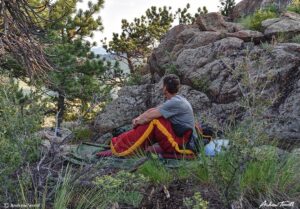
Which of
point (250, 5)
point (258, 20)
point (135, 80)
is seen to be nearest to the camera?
point (258, 20)

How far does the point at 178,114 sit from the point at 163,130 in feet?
1.15

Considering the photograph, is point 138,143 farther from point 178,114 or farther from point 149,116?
point 178,114

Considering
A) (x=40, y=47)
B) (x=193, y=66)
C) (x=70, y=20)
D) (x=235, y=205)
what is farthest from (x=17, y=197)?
(x=70, y=20)

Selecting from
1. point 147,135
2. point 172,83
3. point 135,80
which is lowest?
point 147,135

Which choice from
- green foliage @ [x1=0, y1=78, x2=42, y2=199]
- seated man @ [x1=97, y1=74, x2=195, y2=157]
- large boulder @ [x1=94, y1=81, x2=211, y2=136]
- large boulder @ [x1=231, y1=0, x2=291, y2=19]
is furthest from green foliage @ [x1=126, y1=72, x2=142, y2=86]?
green foliage @ [x1=0, y1=78, x2=42, y2=199]

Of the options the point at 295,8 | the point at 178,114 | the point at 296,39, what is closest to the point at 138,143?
Result: the point at 178,114

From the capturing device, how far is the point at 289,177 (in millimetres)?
4465

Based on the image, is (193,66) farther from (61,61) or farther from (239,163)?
(239,163)

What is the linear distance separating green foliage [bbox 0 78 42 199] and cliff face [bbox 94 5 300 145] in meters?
4.47

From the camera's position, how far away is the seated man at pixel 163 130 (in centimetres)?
609

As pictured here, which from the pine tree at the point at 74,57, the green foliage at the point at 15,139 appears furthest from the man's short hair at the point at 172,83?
the pine tree at the point at 74,57

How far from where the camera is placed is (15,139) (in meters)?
4.08

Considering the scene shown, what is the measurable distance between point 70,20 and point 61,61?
10.3ft

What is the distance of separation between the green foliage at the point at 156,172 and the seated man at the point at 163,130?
1066 mm
